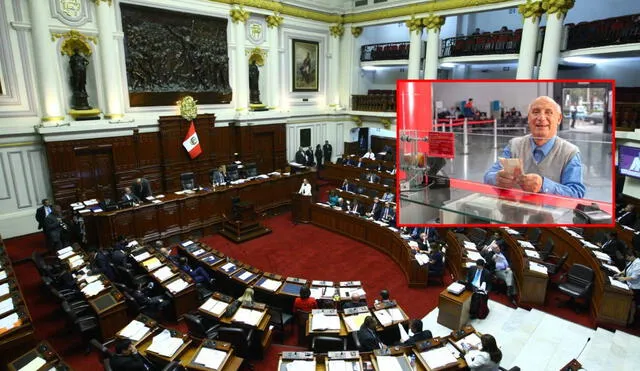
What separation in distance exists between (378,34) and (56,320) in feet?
64.8

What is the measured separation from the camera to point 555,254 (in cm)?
1046

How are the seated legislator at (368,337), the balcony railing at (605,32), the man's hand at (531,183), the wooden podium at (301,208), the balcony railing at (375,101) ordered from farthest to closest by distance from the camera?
1. the balcony railing at (375,101)
2. the wooden podium at (301,208)
3. the balcony railing at (605,32)
4. the seated legislator at (368,337)
5. the man's hand at (531,183)

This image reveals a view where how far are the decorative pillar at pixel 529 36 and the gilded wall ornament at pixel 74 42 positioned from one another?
1485 centimetres

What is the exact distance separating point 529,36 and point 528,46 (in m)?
0.34

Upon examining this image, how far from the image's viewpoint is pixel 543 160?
11.1ft

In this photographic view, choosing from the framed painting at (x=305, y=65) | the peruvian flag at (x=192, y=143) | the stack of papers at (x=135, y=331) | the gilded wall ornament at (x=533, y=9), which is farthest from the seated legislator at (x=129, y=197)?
the gilded wall ornament at (x=533, y=9)

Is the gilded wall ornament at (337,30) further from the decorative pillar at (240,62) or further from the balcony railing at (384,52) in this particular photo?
the decorative pillar at (240,62)

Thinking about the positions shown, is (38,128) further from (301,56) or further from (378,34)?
(378,34)

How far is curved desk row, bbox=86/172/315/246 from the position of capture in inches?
420

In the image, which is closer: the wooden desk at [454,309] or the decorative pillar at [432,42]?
the wooden desk at [454,309]

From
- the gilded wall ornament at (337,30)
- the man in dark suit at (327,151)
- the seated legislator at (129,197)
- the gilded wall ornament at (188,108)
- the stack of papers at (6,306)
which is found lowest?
the stack of papers at (6,306)

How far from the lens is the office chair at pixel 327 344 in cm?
591

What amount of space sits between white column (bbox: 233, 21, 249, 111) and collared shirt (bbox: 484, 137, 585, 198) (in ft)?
47.9

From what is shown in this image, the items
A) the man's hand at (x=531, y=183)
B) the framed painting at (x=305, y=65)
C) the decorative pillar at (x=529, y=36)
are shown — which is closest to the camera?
the man's hand at (x=531, y=183)
